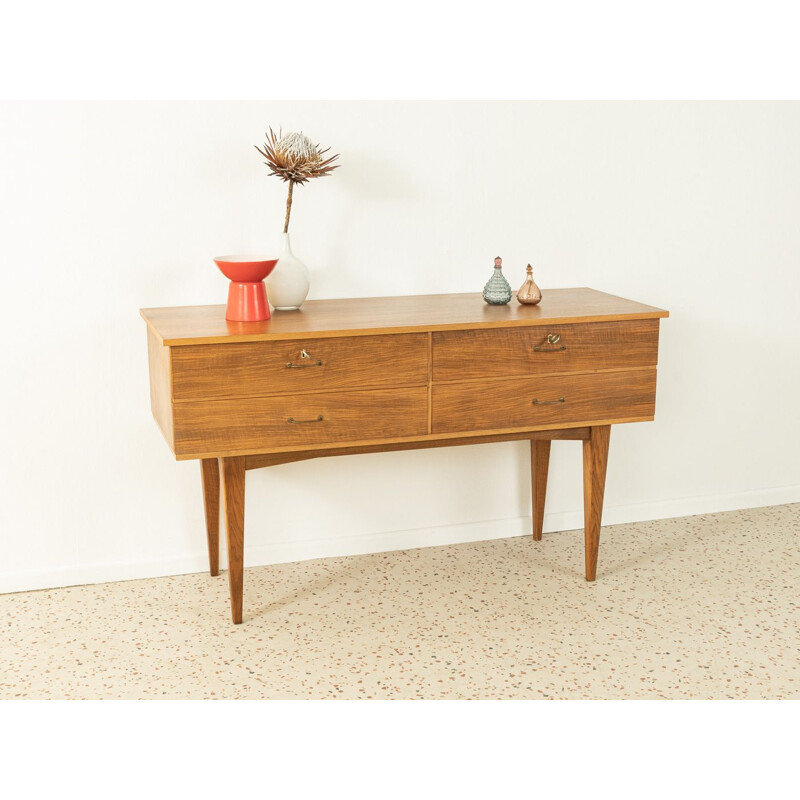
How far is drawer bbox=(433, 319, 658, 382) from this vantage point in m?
2.69

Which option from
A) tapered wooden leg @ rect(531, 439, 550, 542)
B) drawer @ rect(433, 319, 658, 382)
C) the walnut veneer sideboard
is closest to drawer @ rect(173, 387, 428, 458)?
the walnut veneer sideboard

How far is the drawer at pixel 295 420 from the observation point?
99.0 inches

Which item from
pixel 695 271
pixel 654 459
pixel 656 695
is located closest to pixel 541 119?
pixel 695 271

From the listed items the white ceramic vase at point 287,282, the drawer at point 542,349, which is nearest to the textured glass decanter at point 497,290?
the drawer at point 542,349

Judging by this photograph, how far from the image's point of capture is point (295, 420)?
2.59 metres

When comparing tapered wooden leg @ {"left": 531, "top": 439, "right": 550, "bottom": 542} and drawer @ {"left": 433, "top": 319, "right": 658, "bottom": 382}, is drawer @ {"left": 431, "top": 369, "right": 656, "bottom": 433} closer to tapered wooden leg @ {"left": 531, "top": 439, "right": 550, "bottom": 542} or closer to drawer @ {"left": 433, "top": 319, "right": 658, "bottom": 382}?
drawer @ {"left": 433, "top": 319, "right": 658, "bottom": 382}

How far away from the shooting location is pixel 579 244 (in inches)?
129

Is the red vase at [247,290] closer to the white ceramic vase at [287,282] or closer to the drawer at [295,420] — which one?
the white ceramic vase at [287,282]

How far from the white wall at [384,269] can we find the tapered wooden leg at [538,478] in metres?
0.07

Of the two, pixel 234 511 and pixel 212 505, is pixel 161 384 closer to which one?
pixel 234 511

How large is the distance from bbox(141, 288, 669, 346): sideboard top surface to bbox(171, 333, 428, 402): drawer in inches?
1.1

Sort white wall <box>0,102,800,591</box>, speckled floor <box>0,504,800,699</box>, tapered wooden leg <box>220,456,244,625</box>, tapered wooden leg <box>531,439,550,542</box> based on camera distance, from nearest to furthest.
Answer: speckled floor <box>0,504,800,699</box> → tapered wooden leg <box>220,456,244,625</box> → white wall <box>0,102,800,591</box> → tapered wooden leg <box>531,439,550,542</box>

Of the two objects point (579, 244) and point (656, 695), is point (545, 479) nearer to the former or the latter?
point (579, 244)

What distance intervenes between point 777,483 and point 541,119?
166 cm
